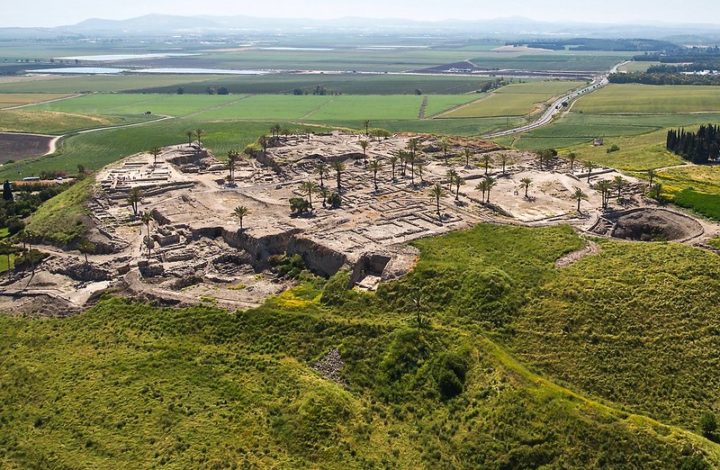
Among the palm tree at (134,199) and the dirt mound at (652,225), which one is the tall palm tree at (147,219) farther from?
the dirt mound at (652,225)

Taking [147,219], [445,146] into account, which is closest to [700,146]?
[445,146]

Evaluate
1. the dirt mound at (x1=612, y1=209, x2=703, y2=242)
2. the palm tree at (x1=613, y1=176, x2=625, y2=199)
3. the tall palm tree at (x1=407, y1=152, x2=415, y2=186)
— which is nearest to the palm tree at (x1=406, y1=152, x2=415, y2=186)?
the tall palm tree at (x1=407, y1=152, x2=415, y2=186)

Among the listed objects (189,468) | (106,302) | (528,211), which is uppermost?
(528,211)

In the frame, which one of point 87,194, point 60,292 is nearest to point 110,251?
point 60,292

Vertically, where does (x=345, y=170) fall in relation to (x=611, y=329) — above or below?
above

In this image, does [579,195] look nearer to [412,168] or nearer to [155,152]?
[412,168]

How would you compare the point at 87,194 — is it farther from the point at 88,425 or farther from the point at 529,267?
the point at 529,267
